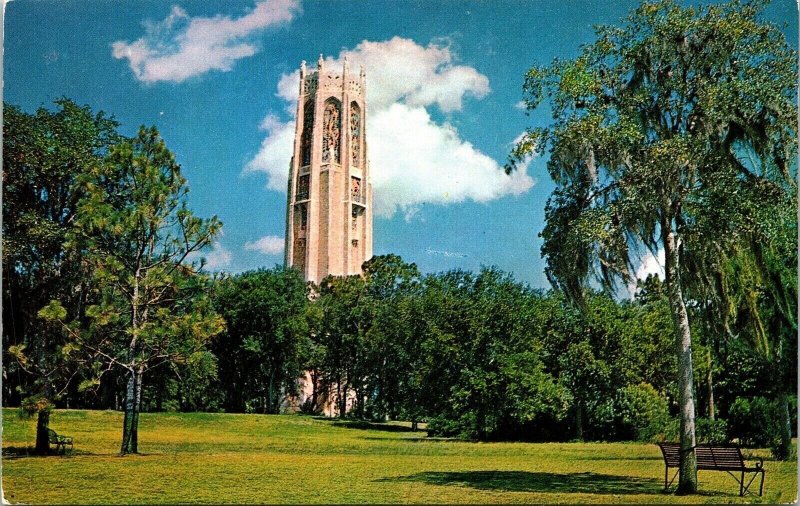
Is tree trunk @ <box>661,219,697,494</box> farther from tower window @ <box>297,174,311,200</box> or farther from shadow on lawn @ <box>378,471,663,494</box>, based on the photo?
tower window @ <box>297,174,311,200</box>

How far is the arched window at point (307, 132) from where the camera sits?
23.8 meters

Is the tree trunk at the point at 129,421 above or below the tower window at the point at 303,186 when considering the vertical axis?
below

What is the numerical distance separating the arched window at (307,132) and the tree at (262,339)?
8455 millimetres

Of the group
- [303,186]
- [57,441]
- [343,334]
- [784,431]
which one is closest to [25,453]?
[57,441]

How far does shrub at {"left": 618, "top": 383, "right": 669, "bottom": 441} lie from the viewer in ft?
70.4

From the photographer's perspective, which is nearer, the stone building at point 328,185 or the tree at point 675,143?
the tree at point 675,143

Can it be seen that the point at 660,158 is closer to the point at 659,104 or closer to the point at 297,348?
the point at 659,104

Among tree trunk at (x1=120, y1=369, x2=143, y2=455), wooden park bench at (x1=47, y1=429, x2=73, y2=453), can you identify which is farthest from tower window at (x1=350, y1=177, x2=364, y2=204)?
wooden park bench at (x1=47, y1=429, x2=73, y2=453)

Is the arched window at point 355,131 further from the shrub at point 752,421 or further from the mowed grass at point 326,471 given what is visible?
the shrub at point 752,421

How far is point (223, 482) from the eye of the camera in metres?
11.0

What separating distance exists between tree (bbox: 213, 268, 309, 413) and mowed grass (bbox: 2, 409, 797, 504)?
1078 cm

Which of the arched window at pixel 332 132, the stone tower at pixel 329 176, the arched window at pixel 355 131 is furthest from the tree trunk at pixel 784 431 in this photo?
the arched window at pixel 332 132

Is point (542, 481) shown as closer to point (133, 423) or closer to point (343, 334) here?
point (133, 423)

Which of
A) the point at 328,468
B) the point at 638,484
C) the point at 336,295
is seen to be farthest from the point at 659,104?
the point at 336,295
